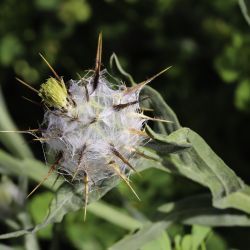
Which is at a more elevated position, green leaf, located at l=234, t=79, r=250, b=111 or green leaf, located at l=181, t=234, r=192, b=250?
green leaf, located at l=234, t=79, r=250, b=111

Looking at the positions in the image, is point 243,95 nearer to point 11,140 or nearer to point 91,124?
point 11,140

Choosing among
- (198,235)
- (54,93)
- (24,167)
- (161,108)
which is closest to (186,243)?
(198,235)

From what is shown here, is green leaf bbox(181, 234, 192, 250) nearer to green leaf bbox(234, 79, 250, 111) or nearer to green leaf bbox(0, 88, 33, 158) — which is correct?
green leaf bbox(0, 88, 33, 158)

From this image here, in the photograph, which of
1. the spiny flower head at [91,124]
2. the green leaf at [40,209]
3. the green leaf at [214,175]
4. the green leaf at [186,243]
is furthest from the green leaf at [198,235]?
the green leaf at [40,209]

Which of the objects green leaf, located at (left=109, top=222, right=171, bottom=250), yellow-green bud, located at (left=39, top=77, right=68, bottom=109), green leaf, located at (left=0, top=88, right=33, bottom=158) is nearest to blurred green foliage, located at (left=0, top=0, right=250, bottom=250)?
green leaf, located at (left=0, top=88, right=33, bottom=158)

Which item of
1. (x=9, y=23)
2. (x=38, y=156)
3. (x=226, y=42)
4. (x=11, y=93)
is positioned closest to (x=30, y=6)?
(x=9, y=23)
